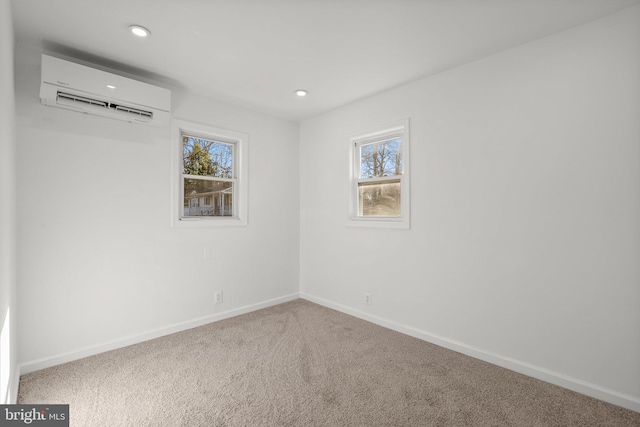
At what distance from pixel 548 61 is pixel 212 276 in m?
3.68

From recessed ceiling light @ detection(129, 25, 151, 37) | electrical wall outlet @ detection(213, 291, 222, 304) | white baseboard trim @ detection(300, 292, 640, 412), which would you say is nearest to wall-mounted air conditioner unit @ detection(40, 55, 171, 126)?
recessed ceiling light @ detection(129, 25, 151, 37)

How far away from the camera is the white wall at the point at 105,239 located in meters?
2.41

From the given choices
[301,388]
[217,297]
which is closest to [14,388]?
[217,297]

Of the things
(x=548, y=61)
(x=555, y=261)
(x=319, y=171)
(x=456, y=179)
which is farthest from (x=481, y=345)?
(x=319, y=171)

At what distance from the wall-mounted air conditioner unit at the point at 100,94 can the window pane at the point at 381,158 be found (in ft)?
7.11

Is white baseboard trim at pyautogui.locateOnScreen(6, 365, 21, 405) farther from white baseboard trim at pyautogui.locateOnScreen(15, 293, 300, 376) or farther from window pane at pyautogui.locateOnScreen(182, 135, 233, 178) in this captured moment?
window pane at pyautogui.locateOnScreen(182, 135, 233, 178)

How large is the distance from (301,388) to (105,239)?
214 centimetres

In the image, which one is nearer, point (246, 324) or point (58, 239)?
point (58, 239)

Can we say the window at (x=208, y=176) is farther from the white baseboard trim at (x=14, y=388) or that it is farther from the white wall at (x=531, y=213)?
the white wall at (x=531, y=213)

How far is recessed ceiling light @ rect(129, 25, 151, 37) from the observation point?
7.11 ft

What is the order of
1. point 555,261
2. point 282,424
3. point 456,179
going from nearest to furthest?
1. point 282,424
2. point 555,261
3. point 456,179

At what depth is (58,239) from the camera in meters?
2.52

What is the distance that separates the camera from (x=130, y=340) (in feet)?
9.44

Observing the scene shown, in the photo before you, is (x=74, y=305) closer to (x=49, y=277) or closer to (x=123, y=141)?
(x=49, y=277)
